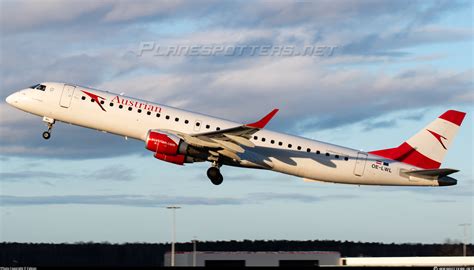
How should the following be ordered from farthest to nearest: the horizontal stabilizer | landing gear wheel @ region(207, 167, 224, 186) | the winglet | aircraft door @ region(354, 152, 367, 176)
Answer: aircraft door @ region(354, 152, 367, 176)
landing gear wheel @ region(207, 167, 224, 186)
the horizontal stabilizer
the winglet

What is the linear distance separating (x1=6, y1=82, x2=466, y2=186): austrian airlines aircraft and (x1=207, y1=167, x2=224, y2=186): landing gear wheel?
0.06m

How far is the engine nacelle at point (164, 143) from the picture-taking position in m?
56.9

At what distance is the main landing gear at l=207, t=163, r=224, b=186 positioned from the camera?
59000 mm

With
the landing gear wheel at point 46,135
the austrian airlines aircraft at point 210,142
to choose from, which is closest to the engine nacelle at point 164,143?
the austrian airlines aircraft at point 210,142

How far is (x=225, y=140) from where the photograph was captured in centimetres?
5738

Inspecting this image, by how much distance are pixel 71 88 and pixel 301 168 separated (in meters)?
15.4

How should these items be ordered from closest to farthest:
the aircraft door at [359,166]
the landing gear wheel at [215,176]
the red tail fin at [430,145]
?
1. the landing gear wheel at [215,176]
2. the aircraft door at [359,166]
3. the red tail fin at [430,145]

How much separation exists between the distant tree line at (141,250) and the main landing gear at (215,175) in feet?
→ 35.4

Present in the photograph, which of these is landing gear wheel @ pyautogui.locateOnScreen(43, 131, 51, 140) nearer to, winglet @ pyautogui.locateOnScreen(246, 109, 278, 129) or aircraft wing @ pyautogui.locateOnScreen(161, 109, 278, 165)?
aircraft wing @ pyautogui.locateOnScreen(161, 109, 278, 165)

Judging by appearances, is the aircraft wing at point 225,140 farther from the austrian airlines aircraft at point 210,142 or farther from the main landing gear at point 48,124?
the main landing gear at point 48,124

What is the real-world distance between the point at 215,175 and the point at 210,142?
251cm

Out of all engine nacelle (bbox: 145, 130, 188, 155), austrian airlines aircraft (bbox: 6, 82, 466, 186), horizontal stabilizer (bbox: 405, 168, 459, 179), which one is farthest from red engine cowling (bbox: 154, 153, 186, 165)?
horizontal stabilizer (bbox: 405, 168, 459, 179)

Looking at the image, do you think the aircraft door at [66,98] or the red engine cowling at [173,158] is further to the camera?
the aircraft door at [66,98]

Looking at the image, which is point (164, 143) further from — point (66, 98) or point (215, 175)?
point (66, 98)
